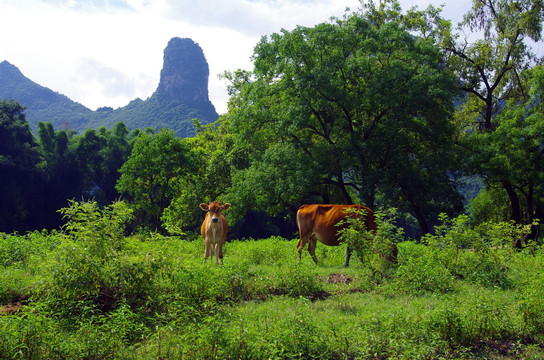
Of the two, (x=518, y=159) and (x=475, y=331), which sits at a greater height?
(x=518, y=159)

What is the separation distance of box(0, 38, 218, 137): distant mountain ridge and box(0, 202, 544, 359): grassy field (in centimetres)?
10551

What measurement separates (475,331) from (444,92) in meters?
15.5

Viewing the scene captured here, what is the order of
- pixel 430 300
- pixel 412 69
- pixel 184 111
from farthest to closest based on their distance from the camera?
pixel 184 111 < pixel 412 69 < pixel 430 300

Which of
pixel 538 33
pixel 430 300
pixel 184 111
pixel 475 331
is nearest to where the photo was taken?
pixel 475 331

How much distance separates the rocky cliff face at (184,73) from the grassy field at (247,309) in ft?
486

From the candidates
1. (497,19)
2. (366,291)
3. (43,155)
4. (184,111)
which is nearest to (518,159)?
(497,19)

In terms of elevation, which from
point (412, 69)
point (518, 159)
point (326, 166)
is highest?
point (412, 69)

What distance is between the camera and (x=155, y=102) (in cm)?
14738

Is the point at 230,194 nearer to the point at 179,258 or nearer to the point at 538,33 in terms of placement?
the point at 179,258

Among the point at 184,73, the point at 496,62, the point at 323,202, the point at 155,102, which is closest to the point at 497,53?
the point at 496,62

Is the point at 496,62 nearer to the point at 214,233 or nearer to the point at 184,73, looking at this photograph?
the point at 214,233

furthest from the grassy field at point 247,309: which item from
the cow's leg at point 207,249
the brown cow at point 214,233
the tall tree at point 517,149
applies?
the tall tree at point 517,149

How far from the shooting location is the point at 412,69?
21.3 meters

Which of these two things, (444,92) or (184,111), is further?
(184,111)
